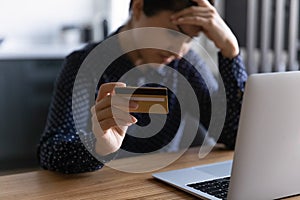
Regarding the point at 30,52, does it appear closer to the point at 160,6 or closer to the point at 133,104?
the point at 160,6

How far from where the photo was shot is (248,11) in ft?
10.5

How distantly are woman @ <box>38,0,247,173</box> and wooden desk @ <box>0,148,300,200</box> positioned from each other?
0.16 ft

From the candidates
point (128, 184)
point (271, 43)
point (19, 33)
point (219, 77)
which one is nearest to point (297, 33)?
point (271, 43)

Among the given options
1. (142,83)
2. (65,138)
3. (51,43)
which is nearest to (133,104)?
(65,138)

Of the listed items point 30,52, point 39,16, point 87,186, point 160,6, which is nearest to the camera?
point 87,186

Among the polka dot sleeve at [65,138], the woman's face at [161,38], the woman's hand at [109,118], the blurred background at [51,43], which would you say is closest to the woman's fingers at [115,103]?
the woman's hand at [109,118]

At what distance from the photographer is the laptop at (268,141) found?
99cm

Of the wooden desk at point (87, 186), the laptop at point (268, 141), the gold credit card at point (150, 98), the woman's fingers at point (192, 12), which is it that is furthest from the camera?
the woman's fingers at point (192, 12)

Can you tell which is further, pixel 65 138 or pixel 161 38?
pixel 161 38

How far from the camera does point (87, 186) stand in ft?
4.19

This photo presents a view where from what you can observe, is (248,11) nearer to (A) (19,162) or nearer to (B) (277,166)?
(A) (19,162)

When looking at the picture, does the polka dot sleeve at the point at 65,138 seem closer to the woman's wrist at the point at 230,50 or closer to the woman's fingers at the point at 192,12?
the woman's fingers at the point at 192,12

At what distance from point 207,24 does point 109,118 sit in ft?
2.08

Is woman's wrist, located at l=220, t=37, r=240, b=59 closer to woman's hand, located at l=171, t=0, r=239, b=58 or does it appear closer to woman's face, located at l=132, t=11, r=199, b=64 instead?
woman's hand, located at l=171, t=0, r=239, b=58
